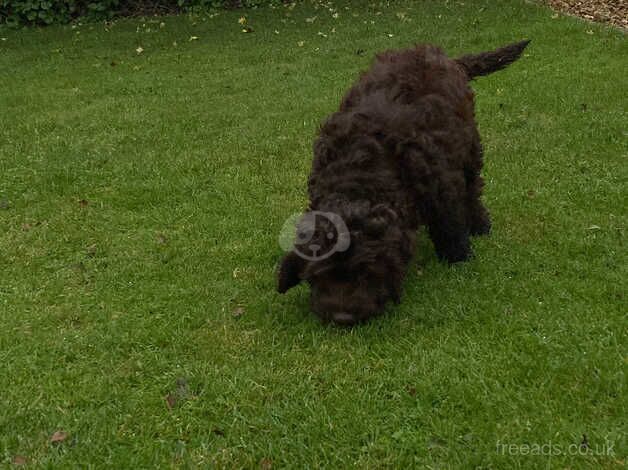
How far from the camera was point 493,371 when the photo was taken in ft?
13.5

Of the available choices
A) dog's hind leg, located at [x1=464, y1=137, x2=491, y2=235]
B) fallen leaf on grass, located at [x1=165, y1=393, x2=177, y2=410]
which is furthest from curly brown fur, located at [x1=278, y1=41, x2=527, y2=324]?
fallen leaf on grass, located at [x1=165, y1=393, x2=177, y2=410]

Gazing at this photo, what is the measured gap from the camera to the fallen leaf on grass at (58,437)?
3.80 meters

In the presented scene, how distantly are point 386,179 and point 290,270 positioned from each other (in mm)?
896

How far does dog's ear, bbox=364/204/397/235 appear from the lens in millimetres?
4188

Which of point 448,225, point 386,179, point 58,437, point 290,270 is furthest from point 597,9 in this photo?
point 58,437

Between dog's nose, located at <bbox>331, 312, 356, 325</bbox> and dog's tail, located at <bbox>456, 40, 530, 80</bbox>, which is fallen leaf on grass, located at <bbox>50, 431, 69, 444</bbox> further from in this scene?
dog's tail, located at <bbox>456, 40, 530, 80</bbox>

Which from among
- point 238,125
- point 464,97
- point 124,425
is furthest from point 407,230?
point 238,125

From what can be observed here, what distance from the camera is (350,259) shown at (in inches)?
A: 164

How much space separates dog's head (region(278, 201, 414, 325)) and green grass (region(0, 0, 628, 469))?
10.4 inches

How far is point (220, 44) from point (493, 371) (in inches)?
438

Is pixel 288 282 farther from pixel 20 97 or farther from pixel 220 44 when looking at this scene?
pixel 220 44

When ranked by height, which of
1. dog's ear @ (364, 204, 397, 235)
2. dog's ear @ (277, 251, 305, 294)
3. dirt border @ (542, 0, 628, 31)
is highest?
dog's ear @ (364, 204, 397, 235)

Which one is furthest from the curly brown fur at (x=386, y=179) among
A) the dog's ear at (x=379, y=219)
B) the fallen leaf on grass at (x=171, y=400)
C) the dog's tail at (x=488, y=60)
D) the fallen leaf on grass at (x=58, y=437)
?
the fallen leaf on grass at (x=58, y=437)

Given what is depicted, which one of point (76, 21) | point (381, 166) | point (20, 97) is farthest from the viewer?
point (76, 21)
